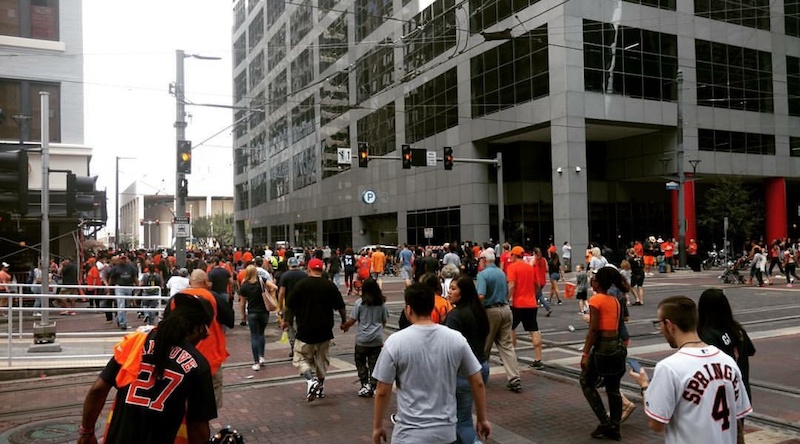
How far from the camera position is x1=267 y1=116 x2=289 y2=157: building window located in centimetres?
6462

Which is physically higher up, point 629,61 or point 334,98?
point 334,98

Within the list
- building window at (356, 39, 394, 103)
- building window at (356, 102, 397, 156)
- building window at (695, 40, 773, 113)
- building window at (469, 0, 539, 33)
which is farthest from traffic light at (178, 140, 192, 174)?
building window at (695, 40, 773, 113)

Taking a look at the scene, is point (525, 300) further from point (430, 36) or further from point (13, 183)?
point (430, 36)

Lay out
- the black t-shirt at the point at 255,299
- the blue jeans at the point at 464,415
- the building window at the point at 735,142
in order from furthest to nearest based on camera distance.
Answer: the building window at the point at 735,142 < the black t-shirt at the point at 255,299 < the blue jeans at the point at 464,415

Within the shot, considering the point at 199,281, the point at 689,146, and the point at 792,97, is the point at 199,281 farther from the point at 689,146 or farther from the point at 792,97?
the point at 792,97

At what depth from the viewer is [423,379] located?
3521mm

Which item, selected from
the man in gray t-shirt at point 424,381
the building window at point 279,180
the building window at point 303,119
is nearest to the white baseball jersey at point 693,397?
the man in gray t-shirt at point 424,381

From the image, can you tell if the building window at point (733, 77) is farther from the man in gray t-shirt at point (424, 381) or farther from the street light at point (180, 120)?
the man in gray t-shirt at point (424, 381)

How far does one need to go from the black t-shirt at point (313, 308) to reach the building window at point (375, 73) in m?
37.0

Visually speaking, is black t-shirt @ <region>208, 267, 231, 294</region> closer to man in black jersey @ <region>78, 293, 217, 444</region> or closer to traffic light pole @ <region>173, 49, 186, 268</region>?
man in black jersey @ <region>78, 293, 217, 444</region>

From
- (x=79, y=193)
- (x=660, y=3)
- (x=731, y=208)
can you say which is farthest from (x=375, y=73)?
(x=79, y=193)

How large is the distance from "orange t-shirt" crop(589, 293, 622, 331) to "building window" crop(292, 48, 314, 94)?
173 feet

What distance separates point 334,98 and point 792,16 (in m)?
34.1

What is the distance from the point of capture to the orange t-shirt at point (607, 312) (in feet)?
19.3
